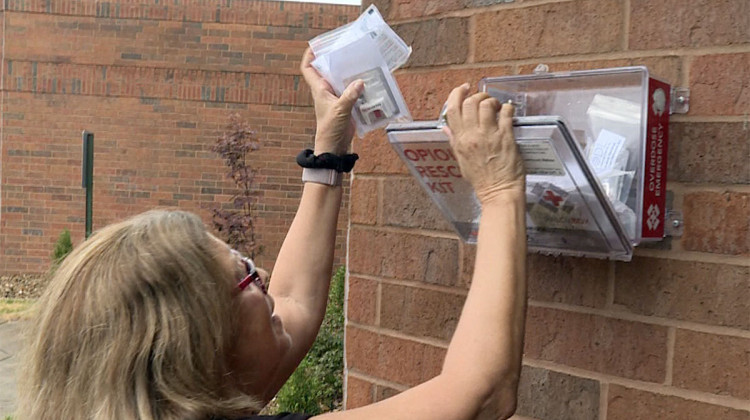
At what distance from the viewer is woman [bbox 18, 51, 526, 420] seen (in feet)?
3.97

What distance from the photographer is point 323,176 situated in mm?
1837

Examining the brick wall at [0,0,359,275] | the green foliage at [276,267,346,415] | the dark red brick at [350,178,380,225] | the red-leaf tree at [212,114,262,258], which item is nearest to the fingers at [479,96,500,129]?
the dark red brick at [350,178,380,225]

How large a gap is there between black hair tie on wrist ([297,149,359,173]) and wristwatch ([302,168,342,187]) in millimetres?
13

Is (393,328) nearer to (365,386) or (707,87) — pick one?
(365,386)

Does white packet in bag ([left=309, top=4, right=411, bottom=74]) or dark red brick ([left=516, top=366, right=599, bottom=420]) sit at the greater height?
white packet in bag ([left=309, top=4, right=411, bottom=74])

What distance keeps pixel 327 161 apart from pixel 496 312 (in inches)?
28.7

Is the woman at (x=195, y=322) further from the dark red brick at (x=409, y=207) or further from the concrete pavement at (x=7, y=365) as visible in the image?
the concrete pavement at (x=7, y=365)

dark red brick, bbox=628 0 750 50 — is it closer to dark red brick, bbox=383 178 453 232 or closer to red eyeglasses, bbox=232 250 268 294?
dark red brick, bbox=383 178 453 232

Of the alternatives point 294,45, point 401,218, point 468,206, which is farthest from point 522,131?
point 294,45

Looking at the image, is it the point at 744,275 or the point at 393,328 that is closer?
the point at 744,275

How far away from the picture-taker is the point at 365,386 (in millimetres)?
2133

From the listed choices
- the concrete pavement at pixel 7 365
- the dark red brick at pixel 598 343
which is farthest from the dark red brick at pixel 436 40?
the concrete pavement at pixel 7 365

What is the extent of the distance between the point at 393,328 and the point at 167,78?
24.0ft

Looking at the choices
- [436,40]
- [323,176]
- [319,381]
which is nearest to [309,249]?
[323,176]
